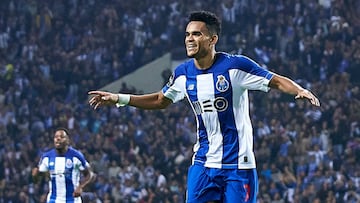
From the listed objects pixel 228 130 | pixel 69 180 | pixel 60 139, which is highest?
pixel 60 139

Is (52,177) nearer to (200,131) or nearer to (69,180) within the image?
(69,180)

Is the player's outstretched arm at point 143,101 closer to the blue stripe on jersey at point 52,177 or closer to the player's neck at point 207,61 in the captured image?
the player's neck at point 207,61

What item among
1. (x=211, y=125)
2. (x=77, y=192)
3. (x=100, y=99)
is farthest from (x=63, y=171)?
(x=211, y=125)

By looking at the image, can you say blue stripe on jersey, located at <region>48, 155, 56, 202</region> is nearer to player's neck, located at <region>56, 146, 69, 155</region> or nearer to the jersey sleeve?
player's neck, located at <region>56, 146, 69, 155</region>

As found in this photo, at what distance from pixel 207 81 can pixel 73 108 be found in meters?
18.2

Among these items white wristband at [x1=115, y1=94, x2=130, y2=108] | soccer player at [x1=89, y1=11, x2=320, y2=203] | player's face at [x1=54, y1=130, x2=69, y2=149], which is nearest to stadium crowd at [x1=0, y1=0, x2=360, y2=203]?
player's face at [x1=54, y1=130, x2=69, y2=149]

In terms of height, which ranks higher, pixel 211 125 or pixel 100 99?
pixel 100 99

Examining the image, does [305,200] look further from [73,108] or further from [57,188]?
[73,108]

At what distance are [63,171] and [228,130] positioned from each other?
7.31 meters

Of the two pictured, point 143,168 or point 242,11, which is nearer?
point 143,168

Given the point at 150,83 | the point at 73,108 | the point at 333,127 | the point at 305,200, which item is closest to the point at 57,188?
the point at 305,200

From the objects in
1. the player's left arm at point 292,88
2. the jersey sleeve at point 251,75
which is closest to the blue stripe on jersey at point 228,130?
the jersey sleeve at point 251,75

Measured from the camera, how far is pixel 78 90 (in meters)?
27.4

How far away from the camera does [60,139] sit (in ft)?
49.0
